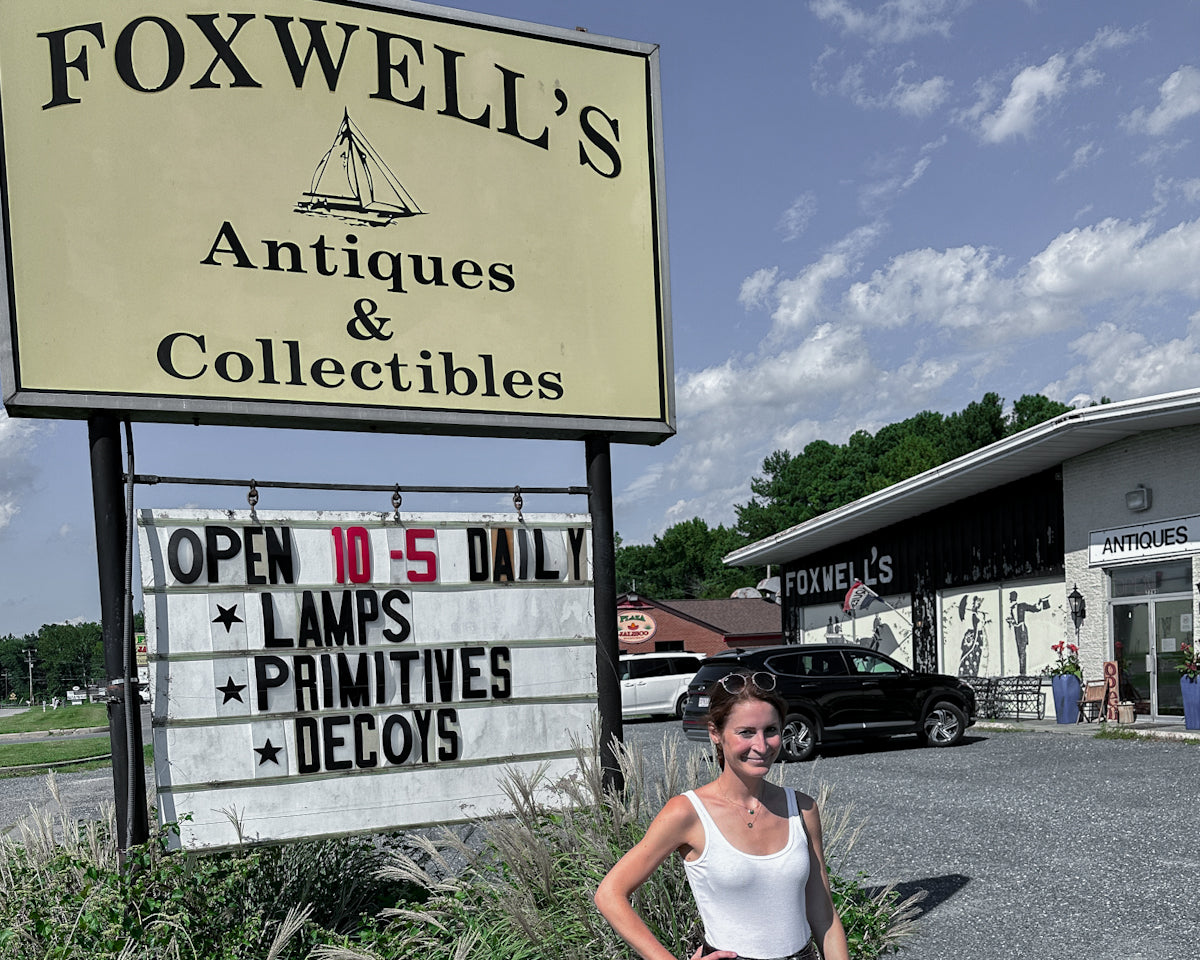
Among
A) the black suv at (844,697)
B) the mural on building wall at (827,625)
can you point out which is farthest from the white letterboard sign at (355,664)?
the mural on building wall at (827,625)

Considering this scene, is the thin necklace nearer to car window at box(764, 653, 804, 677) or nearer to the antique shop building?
car window at box(764, 653, 804, 677)

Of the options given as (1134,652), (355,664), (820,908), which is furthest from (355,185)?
(1134,652)

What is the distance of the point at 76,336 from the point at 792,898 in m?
3.86

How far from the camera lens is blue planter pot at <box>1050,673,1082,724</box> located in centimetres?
2042

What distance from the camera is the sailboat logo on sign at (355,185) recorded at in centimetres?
523

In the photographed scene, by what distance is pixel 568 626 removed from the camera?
5.54 m

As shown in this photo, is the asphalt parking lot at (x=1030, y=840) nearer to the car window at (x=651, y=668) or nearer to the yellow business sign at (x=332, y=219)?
the yellow business sign at (x=332, y=219)

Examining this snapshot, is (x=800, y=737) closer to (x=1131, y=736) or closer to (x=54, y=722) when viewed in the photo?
(x=1131, y=736)

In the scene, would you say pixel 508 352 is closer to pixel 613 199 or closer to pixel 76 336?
→ pixel 613 199

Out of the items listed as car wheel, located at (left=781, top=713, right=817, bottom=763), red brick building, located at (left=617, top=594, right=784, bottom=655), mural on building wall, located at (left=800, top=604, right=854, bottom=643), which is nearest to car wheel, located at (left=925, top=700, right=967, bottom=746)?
car wheel, located at (left=781, top=713, right=817, bottom=763)

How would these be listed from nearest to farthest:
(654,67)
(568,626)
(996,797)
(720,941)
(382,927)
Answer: (720,941), (382,927), (568,626), (654,67), (996,797)

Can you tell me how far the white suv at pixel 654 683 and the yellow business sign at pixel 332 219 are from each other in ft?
64.3

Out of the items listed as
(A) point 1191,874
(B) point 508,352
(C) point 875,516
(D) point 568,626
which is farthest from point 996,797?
(C) point 875,516

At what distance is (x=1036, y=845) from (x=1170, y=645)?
11794mm
